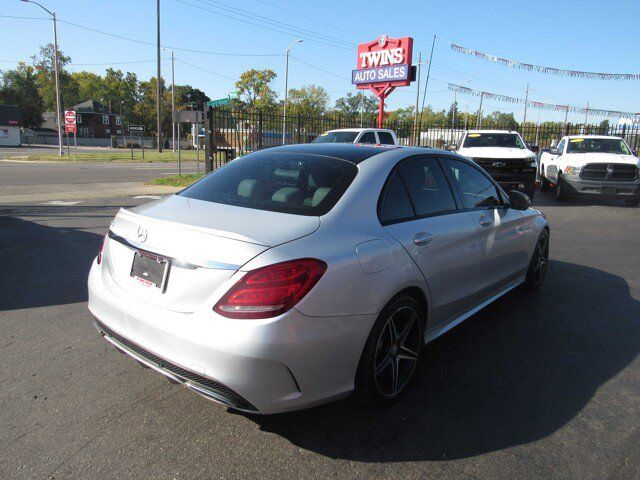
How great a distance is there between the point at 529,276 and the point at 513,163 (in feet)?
26.7

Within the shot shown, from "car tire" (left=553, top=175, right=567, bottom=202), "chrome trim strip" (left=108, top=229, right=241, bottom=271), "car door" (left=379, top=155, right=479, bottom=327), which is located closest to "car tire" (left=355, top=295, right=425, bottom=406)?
"car door" (left=379, top=155, right=479, bottom=327)

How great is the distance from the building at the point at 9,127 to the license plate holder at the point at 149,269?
6986cm

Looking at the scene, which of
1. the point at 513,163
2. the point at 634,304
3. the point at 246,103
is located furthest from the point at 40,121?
the point at 634,304

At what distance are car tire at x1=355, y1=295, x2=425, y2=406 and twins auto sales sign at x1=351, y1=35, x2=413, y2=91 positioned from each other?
1885cm

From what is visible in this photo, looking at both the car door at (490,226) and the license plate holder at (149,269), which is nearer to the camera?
the license plate holder at (149,269)

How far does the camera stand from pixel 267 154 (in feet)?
12.2

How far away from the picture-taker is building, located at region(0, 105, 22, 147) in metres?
59.8

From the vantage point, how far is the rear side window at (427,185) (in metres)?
3.38

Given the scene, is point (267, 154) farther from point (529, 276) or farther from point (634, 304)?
point (634, 304)

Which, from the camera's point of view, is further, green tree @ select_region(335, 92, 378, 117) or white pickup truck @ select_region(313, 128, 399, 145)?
green tree @ select_region(335, 92, 378, 117)

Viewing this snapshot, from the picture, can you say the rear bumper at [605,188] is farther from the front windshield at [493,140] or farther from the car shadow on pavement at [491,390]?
the car shadow on pavement at [491,390]

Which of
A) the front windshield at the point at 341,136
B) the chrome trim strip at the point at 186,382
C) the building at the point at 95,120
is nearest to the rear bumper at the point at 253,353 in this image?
the chrome trim strip at the point at 186,382

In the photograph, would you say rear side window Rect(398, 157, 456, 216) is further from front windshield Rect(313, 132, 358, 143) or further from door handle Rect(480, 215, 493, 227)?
front windshield Rect(313, 132, 358, 143)

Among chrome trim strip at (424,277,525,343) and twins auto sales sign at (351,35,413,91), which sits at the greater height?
twins auto sales sign at (351,35,413,91)
